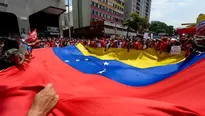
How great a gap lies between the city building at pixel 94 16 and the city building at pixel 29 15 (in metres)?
11.6

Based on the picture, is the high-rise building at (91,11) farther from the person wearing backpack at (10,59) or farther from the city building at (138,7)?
the person wearing backpack at (10,59)


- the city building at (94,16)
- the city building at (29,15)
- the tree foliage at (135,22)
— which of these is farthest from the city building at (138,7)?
the city building at (29,15)

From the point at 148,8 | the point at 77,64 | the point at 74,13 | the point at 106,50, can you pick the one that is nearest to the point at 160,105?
the point at 77,64

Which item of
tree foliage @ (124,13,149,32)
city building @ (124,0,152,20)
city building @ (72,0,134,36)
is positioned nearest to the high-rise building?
city building @ (72,0,134,36)

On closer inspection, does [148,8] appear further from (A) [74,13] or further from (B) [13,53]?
(B) [13,53]

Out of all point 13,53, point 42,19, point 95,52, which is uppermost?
point 42,19

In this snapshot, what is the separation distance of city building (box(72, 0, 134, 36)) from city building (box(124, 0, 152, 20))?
1520 centimetres

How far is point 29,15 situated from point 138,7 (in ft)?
188

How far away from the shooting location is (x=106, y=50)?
9336 mm

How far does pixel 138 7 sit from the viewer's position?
254ft

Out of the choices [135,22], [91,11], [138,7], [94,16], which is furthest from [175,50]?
[138,7]

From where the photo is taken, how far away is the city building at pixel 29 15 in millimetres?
24845

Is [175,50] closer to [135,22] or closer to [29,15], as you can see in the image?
[29,15]

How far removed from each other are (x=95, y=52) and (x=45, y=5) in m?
22.7
